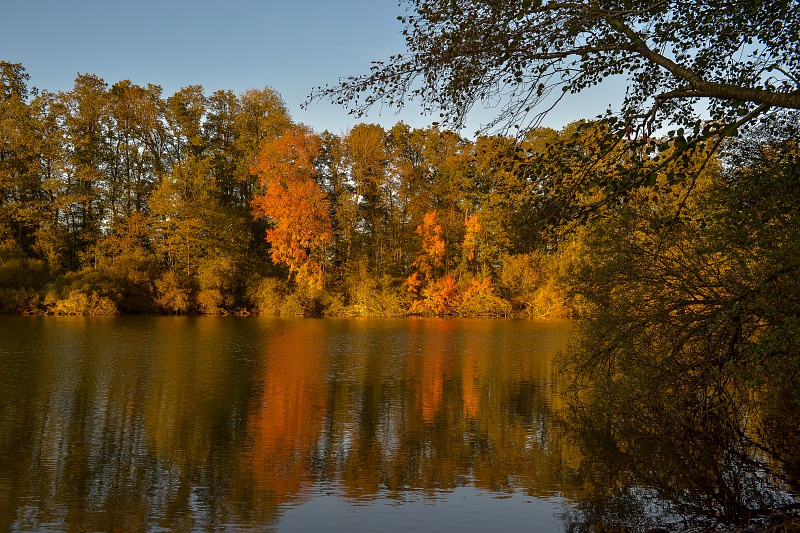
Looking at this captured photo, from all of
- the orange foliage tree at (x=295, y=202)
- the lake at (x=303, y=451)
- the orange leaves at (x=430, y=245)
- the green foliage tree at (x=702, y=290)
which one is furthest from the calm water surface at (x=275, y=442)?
the orange leaves at (x=430, y=245)

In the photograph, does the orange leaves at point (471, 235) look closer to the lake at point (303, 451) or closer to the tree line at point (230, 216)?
the tree line at point (230, 216)

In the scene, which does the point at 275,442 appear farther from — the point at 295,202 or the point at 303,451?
the point at 295,202

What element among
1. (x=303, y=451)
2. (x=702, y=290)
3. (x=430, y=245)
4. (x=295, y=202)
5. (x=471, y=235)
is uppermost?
(x=295, y=202)

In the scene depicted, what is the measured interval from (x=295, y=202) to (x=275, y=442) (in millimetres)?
36360

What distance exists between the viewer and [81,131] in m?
46.7

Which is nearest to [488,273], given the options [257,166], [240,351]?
[257,166]

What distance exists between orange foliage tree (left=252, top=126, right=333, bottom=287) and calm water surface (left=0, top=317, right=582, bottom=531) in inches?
913

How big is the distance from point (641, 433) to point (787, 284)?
491 cm

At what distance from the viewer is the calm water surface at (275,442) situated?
27.0ft

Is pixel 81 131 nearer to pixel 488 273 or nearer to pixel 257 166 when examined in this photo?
pixel 257 166

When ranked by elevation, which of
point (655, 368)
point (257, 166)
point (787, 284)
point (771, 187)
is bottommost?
point (655, 368)

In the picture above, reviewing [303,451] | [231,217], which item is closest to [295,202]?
[231,217]

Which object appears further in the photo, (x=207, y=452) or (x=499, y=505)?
(x=207, y=452)

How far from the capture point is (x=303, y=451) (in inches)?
441
